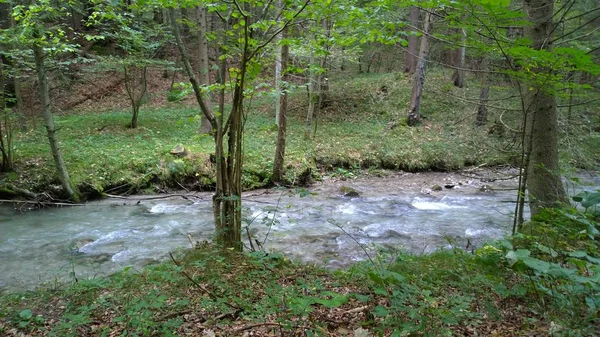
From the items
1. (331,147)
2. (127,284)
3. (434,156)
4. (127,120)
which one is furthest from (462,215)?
(127,120)

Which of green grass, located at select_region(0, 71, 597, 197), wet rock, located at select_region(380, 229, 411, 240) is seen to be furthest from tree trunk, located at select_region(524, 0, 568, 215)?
wet rock, located at select_region(380, 229, 411, 240)

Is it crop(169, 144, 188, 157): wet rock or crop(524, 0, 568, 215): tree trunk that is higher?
crop(524, 0, 568, 215): tree trunk

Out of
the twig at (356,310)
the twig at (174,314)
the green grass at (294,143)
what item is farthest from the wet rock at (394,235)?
the twig at (174,314)

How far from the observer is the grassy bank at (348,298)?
2574 mm

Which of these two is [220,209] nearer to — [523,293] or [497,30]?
[523,293]

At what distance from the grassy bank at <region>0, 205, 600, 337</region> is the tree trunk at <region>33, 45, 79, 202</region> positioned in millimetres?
5839

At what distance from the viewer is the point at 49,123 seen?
881 cm

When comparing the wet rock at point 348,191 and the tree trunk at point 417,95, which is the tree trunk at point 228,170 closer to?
the wet rock at point 348,191

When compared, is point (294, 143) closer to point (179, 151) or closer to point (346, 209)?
point (179, 151)

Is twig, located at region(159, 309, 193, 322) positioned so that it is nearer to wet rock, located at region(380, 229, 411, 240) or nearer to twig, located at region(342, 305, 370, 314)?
twig, located at region(342, 305, 370, 314)

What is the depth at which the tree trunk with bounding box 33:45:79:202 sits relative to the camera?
8581 mm

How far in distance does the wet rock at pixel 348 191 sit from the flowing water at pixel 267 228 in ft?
0.41

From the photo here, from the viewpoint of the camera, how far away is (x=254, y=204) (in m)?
9.94

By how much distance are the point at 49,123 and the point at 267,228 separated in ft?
19.4
